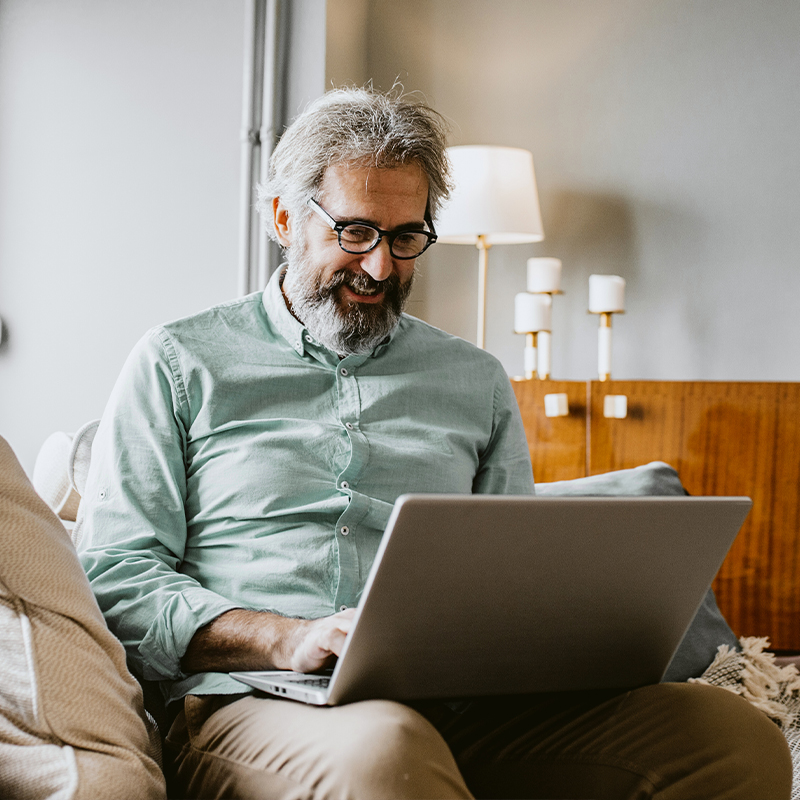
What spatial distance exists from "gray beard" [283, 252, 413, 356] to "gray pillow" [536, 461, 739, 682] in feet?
1.12

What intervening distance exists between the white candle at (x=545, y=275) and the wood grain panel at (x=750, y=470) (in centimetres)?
55

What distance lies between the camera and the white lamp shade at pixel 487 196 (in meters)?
2.36

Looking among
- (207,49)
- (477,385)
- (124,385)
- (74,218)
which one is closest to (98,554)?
(124,385)

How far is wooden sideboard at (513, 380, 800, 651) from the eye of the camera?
1919 mm

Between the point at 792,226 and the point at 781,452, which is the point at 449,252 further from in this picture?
the point at 781,452

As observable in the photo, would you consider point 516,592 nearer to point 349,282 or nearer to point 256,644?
point 256,644

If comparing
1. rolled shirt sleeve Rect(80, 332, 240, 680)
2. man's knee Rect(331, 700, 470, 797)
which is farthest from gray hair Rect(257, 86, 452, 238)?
man's knee Rect(331, 700, 470, 797)

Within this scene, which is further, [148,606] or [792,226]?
[792,226]

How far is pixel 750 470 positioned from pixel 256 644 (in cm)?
136

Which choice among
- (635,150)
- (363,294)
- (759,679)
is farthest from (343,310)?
(635,150)

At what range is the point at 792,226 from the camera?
2.52m

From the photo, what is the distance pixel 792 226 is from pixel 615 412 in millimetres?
940

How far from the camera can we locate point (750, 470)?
6.35ft

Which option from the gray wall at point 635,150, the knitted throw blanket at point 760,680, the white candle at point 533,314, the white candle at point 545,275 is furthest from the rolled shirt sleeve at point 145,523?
the gray wall at point 635,150
